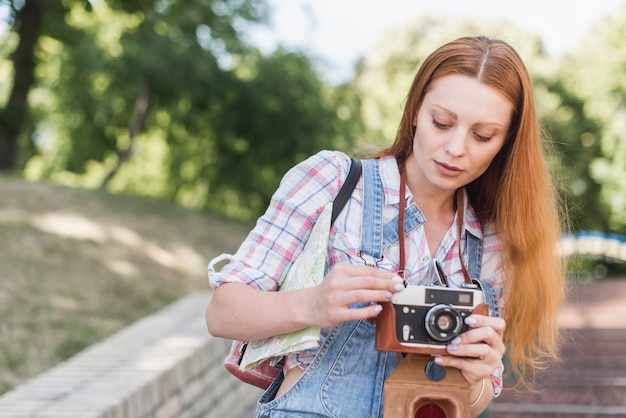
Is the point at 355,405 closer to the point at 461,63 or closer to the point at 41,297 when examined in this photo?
the point at 461,63

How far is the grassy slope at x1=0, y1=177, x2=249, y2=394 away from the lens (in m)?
5.47

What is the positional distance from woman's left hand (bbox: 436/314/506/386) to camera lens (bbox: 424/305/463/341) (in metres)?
0.02

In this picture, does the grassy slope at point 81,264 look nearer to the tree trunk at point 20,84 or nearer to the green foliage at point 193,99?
the tree trunk at point 20,84

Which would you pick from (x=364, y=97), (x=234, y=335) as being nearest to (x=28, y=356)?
(x=234, y=335)

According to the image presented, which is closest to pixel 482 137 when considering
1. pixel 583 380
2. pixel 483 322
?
pixel 483 322

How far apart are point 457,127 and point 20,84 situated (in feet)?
39.8

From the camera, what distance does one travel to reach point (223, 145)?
17750mm

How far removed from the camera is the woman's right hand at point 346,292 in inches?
61.7

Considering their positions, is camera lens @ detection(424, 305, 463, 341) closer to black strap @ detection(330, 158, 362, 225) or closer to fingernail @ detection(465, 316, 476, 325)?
fingernail @ detection(465, 316, 476, 325)

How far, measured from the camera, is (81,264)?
7797 millimetres

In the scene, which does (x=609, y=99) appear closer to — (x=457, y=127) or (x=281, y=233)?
(x=457, y=127)

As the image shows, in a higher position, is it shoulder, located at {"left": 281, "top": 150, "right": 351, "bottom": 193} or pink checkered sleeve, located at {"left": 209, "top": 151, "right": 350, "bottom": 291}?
shoulder, located at {"left": 281, "top": 150, "right": 351, "bottom": 193}

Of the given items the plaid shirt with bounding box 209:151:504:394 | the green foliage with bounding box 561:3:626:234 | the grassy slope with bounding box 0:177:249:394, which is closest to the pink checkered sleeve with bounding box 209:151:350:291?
the plaid shirt with bounding box 209:151:504:394

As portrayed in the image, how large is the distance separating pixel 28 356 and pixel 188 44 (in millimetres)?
10335
